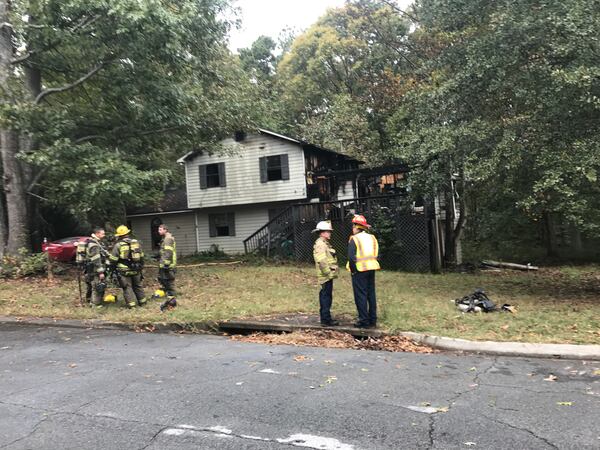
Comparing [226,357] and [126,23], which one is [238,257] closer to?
[126,23]

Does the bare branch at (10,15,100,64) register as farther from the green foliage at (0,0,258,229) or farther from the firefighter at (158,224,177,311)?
the firefighter at (158,224,177,311)

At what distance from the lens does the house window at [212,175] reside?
84.5 feet

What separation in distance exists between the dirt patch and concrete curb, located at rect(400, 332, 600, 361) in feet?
0.72

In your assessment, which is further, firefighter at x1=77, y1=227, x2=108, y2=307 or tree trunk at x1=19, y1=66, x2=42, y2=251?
tree trunk at x1=19, y1=66, x2=42, y2=251

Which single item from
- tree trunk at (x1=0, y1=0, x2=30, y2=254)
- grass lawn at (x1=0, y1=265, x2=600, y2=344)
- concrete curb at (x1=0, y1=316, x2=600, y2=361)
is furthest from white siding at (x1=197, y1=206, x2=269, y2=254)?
concrete curb at (x1=0, y1=316, x2=600, y2=361)

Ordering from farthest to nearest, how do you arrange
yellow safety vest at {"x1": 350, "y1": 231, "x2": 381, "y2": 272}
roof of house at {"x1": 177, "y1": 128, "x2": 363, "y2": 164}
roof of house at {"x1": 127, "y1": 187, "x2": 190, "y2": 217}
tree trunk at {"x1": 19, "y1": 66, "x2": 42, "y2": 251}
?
roof of house at {"x1": 127, "y1": 187, "x2": 190, "y2": 217}, roof of house at {"x1": 177, "y1": 128, "x2": 363, "y2": 164}, tree trunk at {"x1": 19, "y1": 66, "x2": 42, "y2": 251}, yellow safety vest at {"x1": 350, "y1": 231, "x2": 381, "y2": 272}

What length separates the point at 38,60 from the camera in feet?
50.6

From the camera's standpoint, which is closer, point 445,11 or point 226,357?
point 226,357

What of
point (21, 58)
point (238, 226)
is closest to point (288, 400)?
point (21, 58)

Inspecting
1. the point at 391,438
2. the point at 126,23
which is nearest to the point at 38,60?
the point at 126,23

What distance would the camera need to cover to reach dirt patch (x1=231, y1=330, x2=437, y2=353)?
739 cm

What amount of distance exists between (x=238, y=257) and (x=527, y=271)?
40.8 feet

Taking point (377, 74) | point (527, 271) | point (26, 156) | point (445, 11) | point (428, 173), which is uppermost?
point (377, 74)

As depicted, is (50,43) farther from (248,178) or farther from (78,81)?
(248,178)
